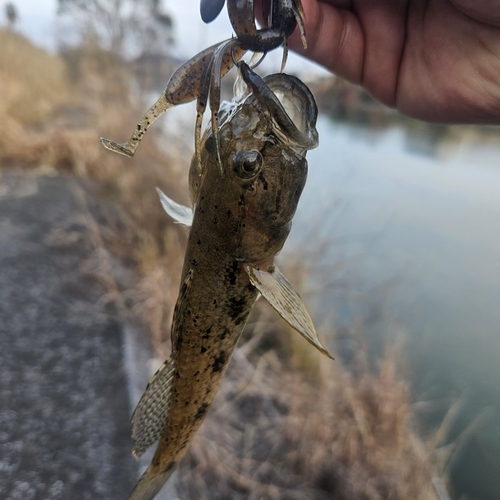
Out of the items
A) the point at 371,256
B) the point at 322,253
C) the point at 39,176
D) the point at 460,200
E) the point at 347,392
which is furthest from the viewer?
the point at 460,200

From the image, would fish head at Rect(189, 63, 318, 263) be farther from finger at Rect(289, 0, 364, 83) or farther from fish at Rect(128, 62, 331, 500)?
finger at Rect(289, 0, 364, 83)

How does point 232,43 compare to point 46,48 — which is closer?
point 232,43

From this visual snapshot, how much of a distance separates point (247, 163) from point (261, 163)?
36 mm

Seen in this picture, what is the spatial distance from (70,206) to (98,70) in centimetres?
338

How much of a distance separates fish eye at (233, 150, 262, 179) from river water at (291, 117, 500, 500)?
2.89m

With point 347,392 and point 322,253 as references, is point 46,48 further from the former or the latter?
point 347,392

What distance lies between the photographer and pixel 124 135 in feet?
19.6

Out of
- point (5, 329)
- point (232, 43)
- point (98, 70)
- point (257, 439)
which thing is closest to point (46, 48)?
point (98, 70)

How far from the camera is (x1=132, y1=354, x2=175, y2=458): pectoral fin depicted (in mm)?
1156

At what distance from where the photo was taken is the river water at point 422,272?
431 cm

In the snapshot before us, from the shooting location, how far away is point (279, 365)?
12.8ft

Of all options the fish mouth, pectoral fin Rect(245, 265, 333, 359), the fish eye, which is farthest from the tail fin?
the fish mouth

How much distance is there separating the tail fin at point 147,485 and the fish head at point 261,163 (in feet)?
2.48

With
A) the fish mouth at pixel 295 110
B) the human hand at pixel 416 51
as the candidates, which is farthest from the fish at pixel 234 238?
the human hand at pixel 416 51
